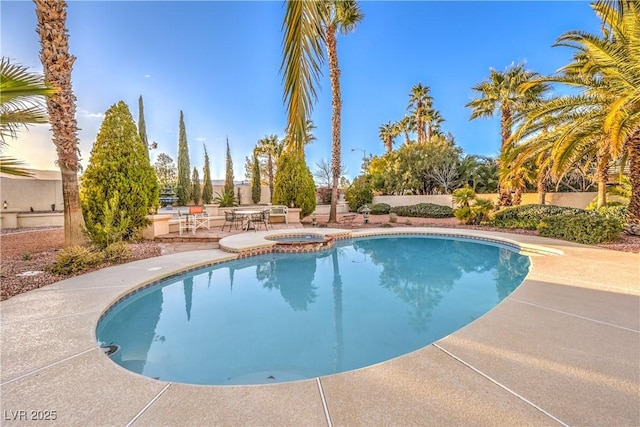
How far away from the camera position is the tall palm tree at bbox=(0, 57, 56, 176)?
9.53ft

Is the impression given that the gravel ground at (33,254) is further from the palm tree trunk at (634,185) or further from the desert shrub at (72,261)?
the palm tree trunk at (634,185)

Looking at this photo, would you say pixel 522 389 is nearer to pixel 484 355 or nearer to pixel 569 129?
pixel 484 355

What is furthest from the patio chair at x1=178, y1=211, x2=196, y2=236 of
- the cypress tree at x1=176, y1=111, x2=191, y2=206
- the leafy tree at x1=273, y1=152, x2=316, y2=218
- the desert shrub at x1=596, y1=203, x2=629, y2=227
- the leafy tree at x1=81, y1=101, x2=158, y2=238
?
the desert shrub at x1=596, y1=203, x2=629, y2=227

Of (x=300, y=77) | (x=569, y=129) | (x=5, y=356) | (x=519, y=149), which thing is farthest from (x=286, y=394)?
(x=519, y=149)

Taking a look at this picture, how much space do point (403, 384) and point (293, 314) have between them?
9.49ft

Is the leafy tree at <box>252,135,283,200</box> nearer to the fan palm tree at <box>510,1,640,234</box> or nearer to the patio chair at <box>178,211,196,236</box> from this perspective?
the patio chair at <box>178,211,196,236</box>

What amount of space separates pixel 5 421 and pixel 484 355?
3806 mm

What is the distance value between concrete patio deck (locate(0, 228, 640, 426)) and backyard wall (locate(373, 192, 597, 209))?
17011mm

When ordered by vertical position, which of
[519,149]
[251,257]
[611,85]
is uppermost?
[611,85]

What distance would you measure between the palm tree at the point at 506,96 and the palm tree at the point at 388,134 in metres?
17.8

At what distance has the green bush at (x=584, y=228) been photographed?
28.7 feet

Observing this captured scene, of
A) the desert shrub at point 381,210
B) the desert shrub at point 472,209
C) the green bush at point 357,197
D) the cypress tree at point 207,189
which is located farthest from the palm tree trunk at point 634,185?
the cypress tree at point 207,189

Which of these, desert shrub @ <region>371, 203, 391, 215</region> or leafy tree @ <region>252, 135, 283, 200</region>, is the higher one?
leafy tree @ <region>252, 135, 283, 200</region>

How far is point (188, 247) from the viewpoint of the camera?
9.16 metres
